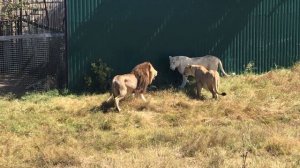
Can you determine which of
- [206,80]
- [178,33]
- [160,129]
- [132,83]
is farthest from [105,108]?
[178,33]

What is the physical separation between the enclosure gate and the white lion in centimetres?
289

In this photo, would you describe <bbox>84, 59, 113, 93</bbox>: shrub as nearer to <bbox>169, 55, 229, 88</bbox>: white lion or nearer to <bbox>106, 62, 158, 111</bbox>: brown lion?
<bbox>106, 62, 158, 111</bbox>: brown lion

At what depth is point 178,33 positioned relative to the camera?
51.7 ft

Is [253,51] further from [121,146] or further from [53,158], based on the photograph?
[53,158]

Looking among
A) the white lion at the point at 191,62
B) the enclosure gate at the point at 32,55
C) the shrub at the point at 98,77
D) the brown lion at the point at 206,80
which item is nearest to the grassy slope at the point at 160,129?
the brown lion at the point at 206,80

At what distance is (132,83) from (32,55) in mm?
3712

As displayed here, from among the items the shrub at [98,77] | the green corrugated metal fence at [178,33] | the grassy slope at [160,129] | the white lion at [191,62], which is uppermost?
the green corrugated metal fence at [178,33]

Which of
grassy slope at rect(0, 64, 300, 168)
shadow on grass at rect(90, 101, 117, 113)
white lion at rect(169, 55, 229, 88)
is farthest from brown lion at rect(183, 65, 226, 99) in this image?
shadow on grass at rect(90, 101, 117, 113)

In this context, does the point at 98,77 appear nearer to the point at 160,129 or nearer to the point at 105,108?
the point at 105,108

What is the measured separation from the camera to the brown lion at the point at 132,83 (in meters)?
12.7

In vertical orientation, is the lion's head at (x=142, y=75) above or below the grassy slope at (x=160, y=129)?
above

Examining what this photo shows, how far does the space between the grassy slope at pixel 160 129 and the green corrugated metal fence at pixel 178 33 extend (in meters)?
1.31

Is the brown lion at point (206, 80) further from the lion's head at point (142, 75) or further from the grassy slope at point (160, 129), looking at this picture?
the lion's head at point (142, 75)

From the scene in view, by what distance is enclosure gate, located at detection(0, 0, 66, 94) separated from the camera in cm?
1508
